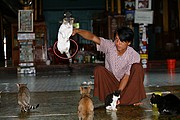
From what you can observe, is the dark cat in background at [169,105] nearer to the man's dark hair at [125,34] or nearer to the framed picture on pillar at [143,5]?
the man's dark hair at [125,34]

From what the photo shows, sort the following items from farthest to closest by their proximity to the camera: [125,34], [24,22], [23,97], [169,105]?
[24,22]
[125,34]
[23,97]
[169,105]

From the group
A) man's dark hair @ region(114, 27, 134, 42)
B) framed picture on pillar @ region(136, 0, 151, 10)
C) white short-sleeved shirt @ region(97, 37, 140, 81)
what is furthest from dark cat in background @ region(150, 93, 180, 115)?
framed picture on pillar @ region(136, 0, 151, 10)

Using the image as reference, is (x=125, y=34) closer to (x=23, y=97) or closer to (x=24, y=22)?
(x=23, y=97)

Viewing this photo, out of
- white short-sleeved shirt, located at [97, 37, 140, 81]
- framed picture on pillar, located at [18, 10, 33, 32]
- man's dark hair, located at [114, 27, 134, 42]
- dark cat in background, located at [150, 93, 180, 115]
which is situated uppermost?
framed picture on pillar, located at [18, 10, 33, 32]

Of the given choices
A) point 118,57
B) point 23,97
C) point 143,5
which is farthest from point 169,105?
point 143,5

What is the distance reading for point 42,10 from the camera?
18.3 meters

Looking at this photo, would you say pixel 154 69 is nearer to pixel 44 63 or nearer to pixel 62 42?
pixel 44 63

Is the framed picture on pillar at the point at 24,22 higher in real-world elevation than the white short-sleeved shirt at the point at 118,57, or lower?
higher

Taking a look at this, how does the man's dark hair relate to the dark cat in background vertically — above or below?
above

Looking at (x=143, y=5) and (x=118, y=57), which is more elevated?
(x=143, y=5)

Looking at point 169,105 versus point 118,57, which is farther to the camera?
point 118,57

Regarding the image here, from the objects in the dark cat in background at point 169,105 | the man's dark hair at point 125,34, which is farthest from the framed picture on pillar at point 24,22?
the dark cat in background at point 169,105

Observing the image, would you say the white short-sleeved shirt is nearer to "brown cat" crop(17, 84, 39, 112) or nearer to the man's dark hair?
the man's dark hair

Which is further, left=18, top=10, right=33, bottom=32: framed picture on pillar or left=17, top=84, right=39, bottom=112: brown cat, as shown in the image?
left=18, top=10, right=33, bottom=32: framed picture on pillar
